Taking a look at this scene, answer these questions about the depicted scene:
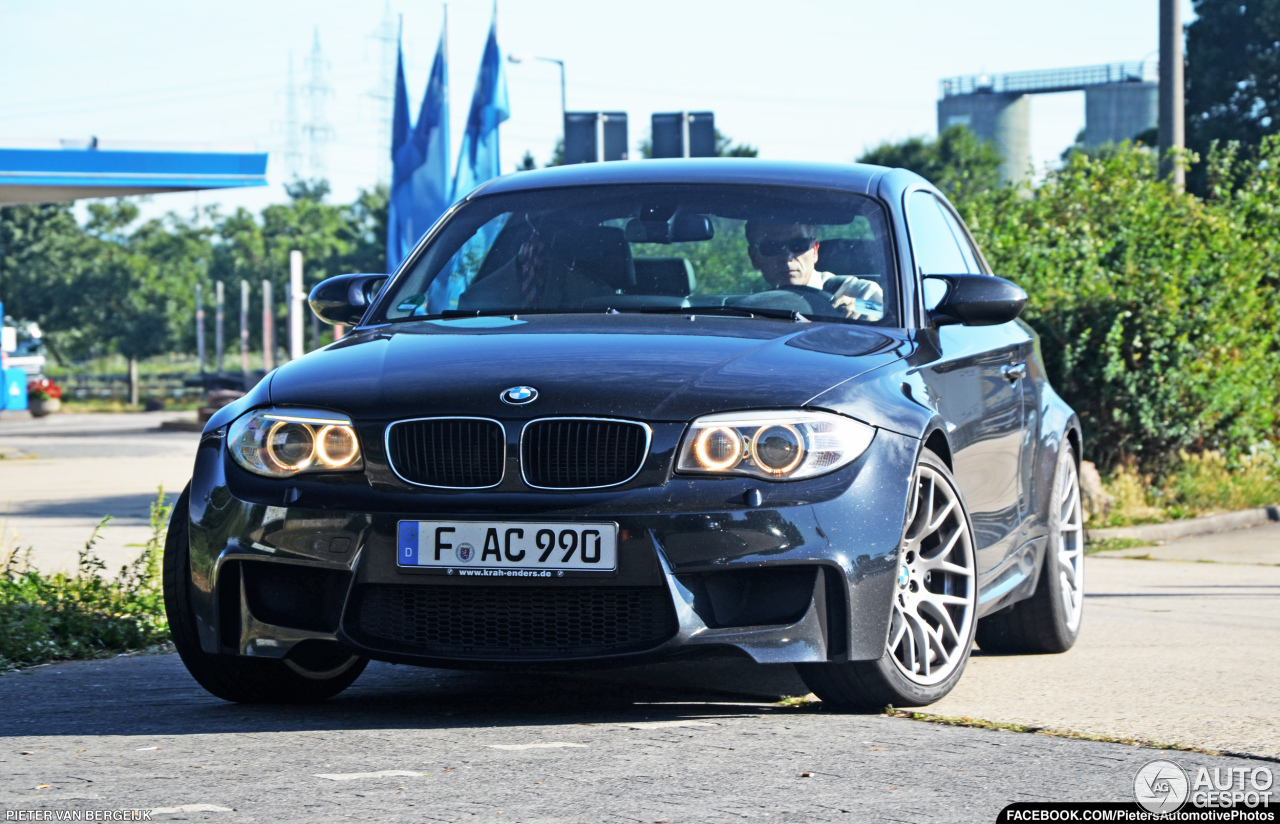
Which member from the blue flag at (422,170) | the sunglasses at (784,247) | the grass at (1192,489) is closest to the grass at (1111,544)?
the grass at (1192,489)

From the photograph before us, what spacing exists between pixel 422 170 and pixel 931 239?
1268 cm

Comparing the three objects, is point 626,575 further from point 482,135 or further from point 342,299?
point 482,135

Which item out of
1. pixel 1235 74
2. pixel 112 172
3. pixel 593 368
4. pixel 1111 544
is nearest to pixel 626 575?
pixel 593 368

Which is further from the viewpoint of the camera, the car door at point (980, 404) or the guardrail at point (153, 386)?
the guardrail at point (153, 386)

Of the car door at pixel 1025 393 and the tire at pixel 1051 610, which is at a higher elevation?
the car door at pixel 1025 393

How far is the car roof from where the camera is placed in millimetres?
5770

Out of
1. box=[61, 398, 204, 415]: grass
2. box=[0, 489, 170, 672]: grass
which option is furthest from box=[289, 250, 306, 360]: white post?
box=[61, 398, 204, 415]: grass

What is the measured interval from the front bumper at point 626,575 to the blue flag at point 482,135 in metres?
13.6

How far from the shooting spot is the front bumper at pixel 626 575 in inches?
164

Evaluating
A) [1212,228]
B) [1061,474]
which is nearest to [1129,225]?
[1212,228]

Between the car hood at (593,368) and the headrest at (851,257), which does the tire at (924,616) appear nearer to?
the car hood at (593,368)

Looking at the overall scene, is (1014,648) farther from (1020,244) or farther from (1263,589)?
(1020,244)

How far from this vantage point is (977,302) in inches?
210

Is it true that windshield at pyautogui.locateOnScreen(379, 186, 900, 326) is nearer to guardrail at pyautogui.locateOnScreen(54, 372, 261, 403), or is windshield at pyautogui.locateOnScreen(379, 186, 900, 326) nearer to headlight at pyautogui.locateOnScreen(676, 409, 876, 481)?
headlight at pyautogui.locateOnScreen(676, 409, 876, 481)
